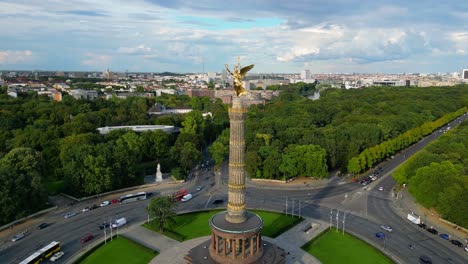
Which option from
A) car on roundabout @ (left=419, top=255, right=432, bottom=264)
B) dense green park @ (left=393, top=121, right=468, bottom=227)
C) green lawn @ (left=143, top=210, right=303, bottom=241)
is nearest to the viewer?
car on roundabout @ (left=419, top=255, right=432, bottom=264)

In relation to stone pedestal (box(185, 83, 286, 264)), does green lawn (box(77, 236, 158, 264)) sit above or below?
below

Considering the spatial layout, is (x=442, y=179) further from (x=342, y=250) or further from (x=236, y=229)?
(x=236, y=229)

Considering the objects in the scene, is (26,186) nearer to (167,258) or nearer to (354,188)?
(167,258)

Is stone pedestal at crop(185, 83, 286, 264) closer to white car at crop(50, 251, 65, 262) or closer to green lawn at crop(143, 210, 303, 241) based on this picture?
green lawn at crop(143, 210, 303, 241)

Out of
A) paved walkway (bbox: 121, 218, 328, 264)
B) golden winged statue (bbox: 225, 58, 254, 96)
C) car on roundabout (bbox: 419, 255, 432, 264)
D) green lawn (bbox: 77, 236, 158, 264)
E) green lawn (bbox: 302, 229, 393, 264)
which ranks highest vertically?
golden winged statue (bbox: 225, 58, 254, 96)

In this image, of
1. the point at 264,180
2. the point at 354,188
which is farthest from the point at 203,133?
the point at 354,188

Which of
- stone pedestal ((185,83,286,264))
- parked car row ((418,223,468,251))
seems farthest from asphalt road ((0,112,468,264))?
stone pedestal ((185,83,286,264))

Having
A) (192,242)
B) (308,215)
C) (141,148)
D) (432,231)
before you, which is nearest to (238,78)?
(192,242)
